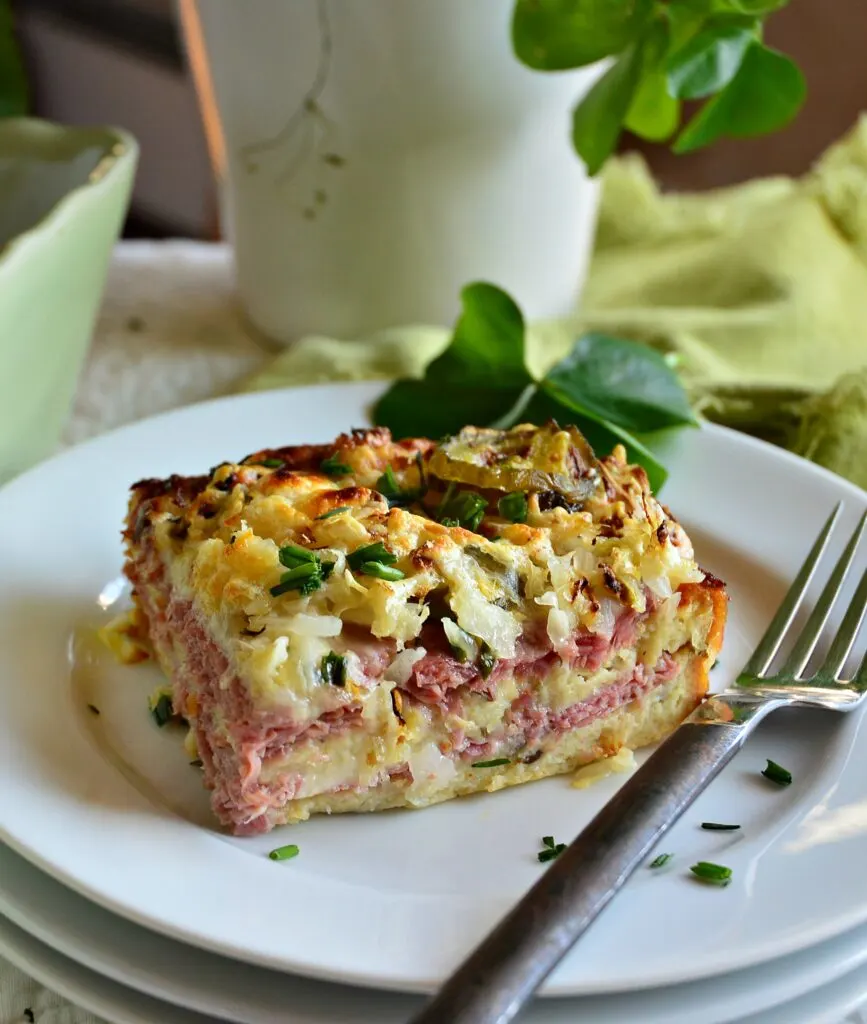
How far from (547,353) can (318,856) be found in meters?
1.41

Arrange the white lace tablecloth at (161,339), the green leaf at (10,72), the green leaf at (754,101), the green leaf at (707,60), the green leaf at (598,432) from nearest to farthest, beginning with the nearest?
the green leaf at (598,432)
the green leaf at (707,60)
the green leaf at (754,101)
the white lace tablecloth at (161,339)
the green leaf at (10,72)

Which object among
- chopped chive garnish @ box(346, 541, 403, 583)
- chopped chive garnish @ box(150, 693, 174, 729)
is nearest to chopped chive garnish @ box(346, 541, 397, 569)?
chopped chive garnish @ box(346, 541, 403, 583)

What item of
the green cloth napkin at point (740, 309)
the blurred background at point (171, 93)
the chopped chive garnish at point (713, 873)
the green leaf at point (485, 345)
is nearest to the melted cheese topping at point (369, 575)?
the chopped chive garnish at point (713, 873)

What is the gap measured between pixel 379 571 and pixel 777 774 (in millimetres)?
520

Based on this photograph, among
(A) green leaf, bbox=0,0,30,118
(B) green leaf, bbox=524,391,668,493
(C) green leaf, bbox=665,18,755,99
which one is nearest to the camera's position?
(B) green leaf, bbox=524,391,668,493

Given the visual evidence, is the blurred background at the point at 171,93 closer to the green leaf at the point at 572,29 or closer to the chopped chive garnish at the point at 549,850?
the green leaf at the point at 572,29

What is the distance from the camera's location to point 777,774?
4.66 feet

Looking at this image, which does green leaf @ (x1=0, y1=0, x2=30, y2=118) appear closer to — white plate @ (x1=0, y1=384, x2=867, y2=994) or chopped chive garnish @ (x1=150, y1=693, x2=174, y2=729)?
white plate @ (x1=0, y1=384, x2=867, y2=994)

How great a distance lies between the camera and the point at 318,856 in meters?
1.33

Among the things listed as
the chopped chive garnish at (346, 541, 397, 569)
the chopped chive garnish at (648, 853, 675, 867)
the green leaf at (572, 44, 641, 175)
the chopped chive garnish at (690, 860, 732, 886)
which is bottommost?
the chopped chive garnish at (648, 853, 675, 867)

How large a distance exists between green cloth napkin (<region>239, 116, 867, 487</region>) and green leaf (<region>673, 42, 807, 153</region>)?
0.41 metres

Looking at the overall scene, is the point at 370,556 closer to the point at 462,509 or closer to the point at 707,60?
the point at 462,509

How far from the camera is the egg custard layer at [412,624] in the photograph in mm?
1306

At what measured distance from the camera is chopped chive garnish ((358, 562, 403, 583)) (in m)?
1.34
